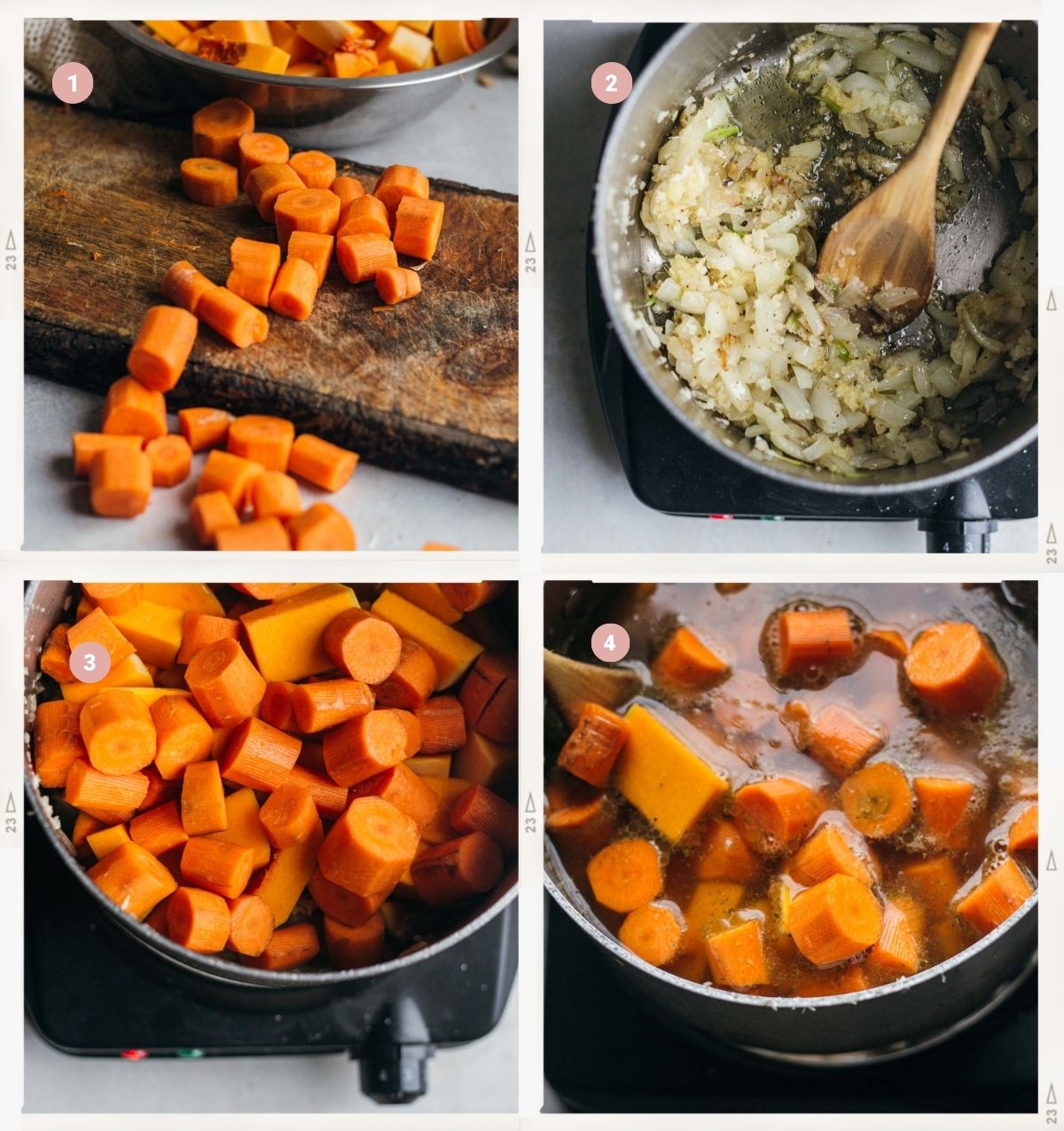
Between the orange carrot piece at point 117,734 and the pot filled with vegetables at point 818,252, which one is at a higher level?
the pot filled with vegetables at point 818,252

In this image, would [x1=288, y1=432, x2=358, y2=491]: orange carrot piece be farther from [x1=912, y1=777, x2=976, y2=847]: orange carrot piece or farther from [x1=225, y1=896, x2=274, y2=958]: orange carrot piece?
[x1=912, y1=777, x2=976, y2=847]: orange carrot piece

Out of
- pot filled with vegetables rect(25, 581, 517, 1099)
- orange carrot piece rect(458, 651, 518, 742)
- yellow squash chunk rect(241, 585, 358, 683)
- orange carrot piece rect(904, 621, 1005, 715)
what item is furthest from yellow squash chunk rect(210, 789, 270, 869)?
orange carrot piece rect(904, 621, 1005, 715)

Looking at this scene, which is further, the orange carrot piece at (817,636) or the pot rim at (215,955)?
the orange carrot piece at (817,636)

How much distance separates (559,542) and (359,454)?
0.21 meters

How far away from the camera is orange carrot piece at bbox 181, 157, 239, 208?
111 centimetres

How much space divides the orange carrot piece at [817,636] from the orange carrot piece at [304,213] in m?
0.57

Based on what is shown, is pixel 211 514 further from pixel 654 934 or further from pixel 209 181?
pixel 654 934

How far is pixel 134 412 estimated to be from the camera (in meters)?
1.06

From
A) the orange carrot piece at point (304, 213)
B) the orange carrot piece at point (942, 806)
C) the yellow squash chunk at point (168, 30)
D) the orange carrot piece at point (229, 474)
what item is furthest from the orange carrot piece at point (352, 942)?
the yellow squash chunk at point (168, 30)

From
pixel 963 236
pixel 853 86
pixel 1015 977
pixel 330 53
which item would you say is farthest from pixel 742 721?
pixel 330 53

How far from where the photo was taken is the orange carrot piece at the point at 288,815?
110 centimetres

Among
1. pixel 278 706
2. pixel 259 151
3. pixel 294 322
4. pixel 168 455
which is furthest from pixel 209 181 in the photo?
pixel 278 706

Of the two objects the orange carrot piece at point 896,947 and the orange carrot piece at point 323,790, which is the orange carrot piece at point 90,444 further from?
the orange carrot piece at point 896,947

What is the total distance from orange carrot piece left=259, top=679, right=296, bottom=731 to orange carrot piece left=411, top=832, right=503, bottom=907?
0.18 m
